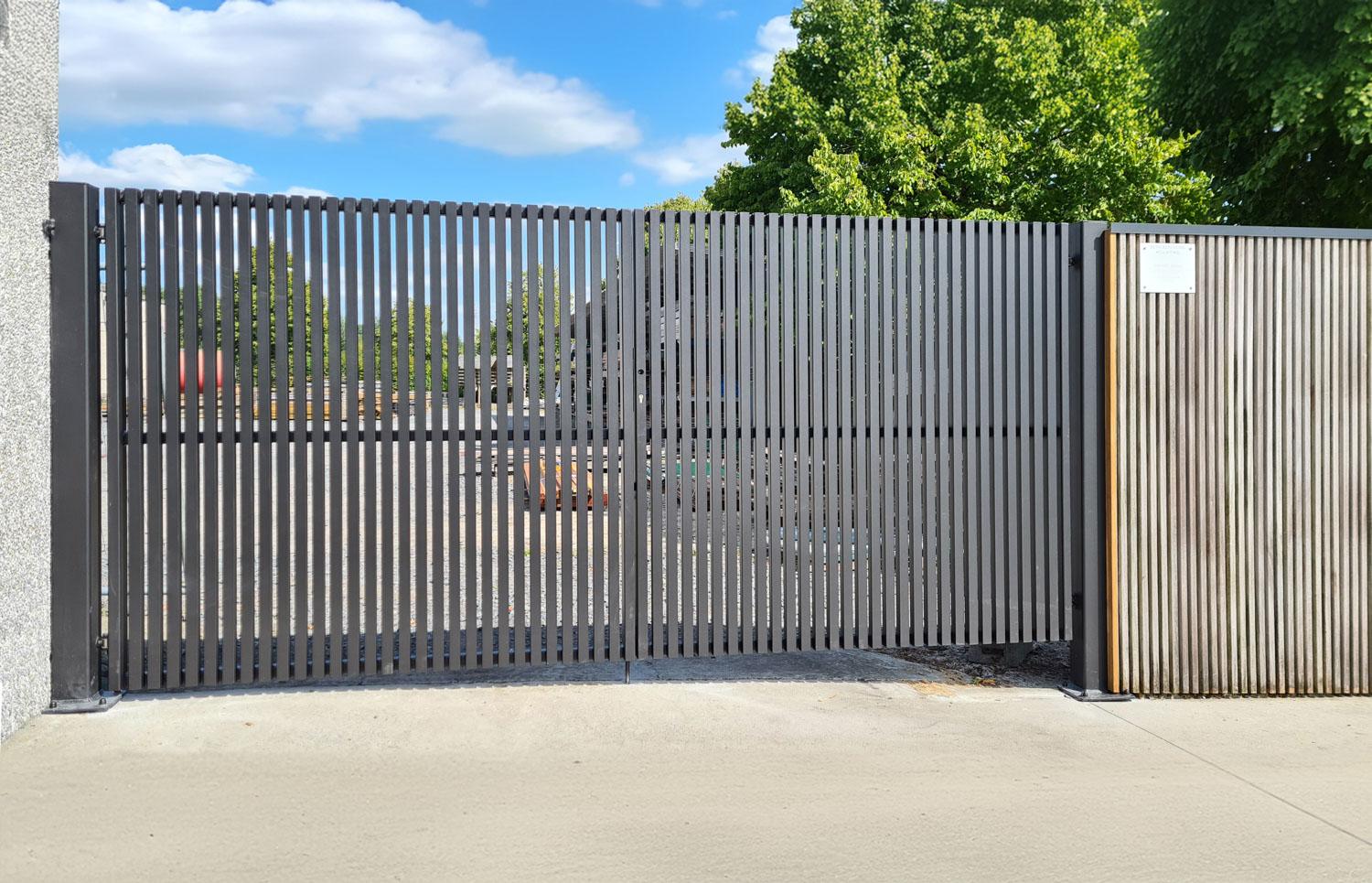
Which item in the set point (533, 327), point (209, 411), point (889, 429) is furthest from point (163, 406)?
point (889, 429)

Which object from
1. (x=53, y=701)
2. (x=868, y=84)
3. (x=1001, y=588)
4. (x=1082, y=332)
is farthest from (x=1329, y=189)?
(x=868, y=84)

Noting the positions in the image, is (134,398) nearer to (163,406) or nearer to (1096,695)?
(163,406)

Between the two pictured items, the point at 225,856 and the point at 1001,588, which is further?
the point at 1001,588

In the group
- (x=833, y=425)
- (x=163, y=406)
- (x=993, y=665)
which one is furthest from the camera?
(x=993, y=665)

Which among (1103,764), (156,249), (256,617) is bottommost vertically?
(1103,764)

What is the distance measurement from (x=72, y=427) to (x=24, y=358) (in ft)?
1.40

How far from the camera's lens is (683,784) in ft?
13.6

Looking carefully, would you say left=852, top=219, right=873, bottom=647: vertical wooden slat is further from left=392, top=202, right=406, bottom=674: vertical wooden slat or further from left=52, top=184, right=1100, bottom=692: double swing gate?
left=392, top=202, right=406, bottom=674: vertical wooden slat

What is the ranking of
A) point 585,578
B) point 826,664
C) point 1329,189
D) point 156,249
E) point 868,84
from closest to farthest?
point 156,249, point 585,578, point 826,664, point 1329,189, point 868,84

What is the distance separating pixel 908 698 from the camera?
→ 5457mm

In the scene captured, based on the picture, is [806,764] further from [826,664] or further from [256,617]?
[256,617]

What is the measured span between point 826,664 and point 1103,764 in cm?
204

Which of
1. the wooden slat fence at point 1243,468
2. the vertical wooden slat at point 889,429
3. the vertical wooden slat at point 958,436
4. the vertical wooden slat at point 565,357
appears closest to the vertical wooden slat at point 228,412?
the vertical wooden slat at point 565,357

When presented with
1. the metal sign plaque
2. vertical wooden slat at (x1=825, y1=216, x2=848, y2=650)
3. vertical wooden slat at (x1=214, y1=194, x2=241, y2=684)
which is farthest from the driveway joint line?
vertical wooden slat at (x1=214, y1=194, x2=241, y2=684)
